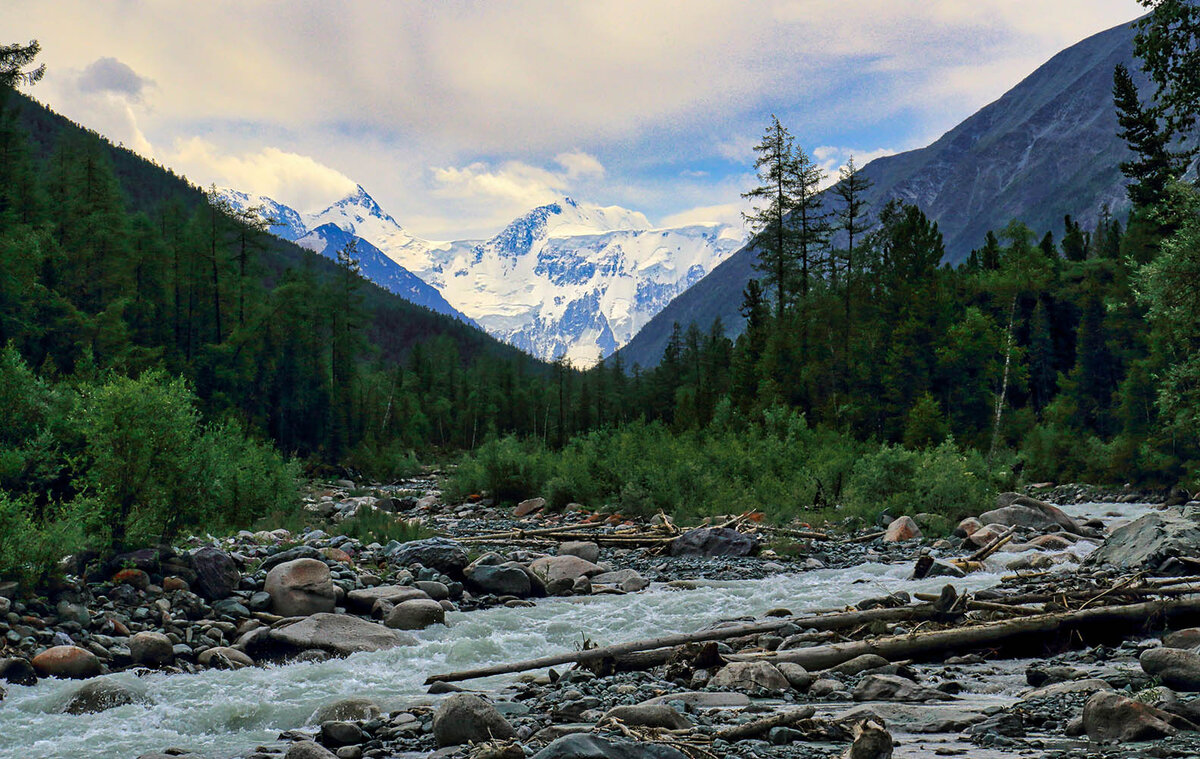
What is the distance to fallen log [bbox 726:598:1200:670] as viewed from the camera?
26.9 feet

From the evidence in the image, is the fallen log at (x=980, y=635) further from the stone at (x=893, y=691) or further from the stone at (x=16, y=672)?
the stone at (x=16, y=672)

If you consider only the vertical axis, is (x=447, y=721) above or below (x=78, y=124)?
below

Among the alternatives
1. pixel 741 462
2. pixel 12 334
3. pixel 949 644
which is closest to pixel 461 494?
pixel 741 462

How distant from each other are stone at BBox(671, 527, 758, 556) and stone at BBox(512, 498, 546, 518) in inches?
343

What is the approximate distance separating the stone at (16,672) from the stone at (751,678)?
7734 millimetres

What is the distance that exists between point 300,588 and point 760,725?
861 centimetres

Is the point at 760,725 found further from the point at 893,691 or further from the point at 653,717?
the point at 893,691

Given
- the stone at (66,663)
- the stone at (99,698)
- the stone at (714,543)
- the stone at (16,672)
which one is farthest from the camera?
the stone at (714,543)

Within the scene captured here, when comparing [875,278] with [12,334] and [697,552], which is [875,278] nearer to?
[697,552]

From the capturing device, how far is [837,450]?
28.7 metres

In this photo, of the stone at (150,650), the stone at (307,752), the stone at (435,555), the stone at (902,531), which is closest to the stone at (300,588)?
the stone at (150,650)

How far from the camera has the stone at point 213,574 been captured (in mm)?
11688

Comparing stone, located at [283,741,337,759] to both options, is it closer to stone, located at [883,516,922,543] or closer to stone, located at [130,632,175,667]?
→ stone, located at [130,632,175,667]

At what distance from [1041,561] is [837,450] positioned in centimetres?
1465
